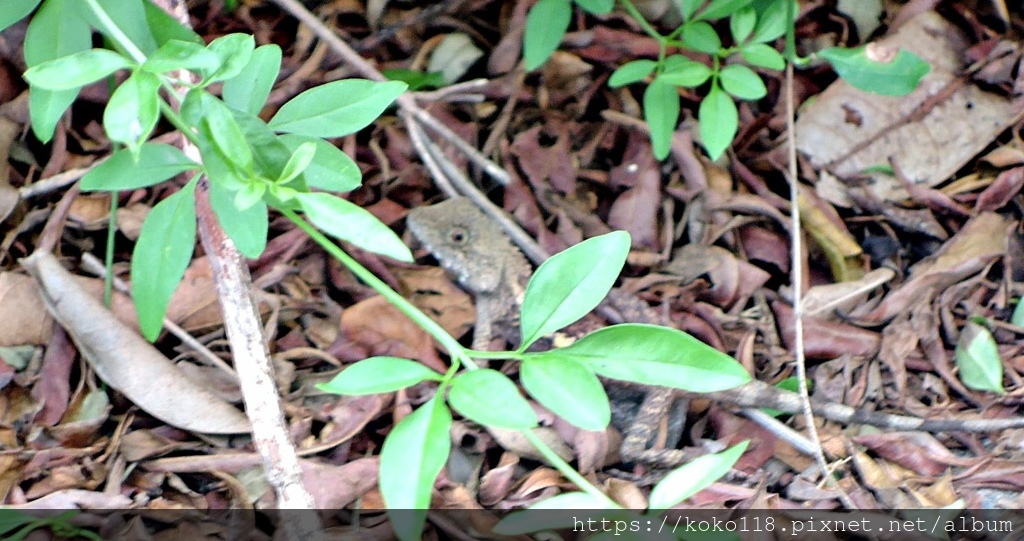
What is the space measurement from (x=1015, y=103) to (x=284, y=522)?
3.35 meters

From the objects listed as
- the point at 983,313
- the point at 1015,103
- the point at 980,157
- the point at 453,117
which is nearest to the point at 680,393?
the point at 983,313

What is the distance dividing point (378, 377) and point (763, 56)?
1801mm

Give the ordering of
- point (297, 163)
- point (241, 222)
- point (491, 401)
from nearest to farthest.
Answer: point (491, 401), point (297, 163), point (241, 222)

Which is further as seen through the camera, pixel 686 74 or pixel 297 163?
pixel 686 74

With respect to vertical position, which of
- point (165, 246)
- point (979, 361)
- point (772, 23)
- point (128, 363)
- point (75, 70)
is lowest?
point (979, 361)

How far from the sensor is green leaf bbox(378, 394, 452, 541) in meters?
1.29

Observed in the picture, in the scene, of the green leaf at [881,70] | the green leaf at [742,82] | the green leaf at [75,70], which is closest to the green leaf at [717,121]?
the green leaf at [742,82]

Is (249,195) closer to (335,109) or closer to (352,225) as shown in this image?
(352,225)

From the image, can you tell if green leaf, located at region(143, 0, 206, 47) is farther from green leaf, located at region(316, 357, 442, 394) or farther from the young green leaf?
green leaf, located at region(316, 357, 442, 394)

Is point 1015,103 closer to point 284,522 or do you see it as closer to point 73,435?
point 284,522

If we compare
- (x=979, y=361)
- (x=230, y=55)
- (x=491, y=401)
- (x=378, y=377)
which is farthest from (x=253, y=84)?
(x=979, y=361)

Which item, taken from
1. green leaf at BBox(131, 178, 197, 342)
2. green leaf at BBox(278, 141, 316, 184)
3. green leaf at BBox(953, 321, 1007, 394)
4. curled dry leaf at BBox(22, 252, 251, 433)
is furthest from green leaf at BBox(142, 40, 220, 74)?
green leaf at BBox(953, 321, 1007, 394)

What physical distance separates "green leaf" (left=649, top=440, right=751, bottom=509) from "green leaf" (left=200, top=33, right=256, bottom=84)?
1047 mm

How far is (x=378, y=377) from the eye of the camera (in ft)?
4.72
